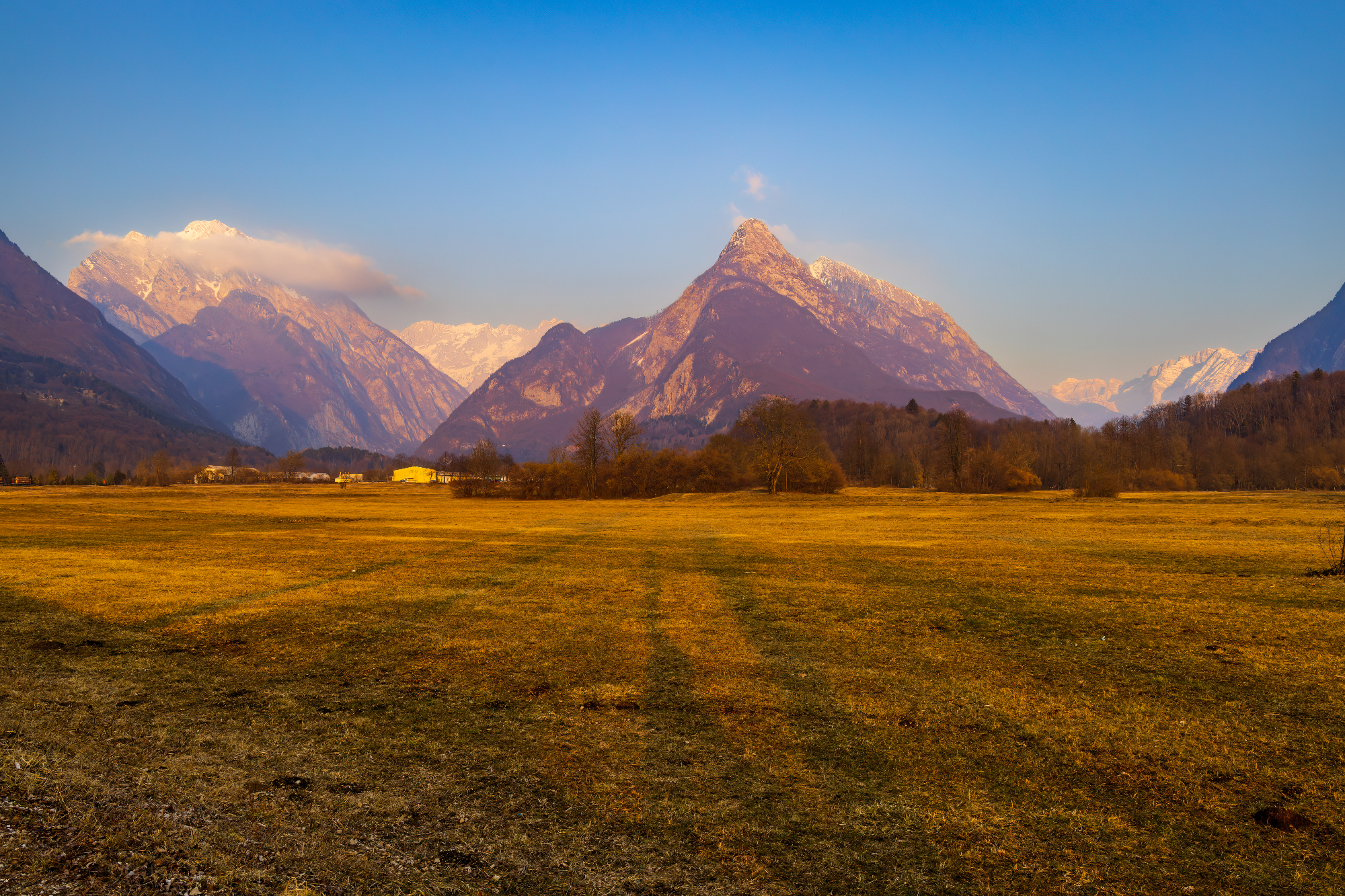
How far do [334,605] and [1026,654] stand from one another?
14645 millimetres

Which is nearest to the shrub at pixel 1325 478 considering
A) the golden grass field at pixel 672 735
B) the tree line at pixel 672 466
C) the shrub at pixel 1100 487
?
the shrub at pixel 1100 487

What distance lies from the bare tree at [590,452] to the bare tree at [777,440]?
73.2ft

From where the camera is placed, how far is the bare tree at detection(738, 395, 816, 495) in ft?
308

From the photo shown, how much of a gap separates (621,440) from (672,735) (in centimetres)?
9727

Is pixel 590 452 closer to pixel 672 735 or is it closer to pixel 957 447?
pixel 957 447

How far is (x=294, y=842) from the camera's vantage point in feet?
17.8

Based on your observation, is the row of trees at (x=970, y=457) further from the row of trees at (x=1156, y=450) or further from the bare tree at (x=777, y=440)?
the row of trees at (x=1156, y=450)

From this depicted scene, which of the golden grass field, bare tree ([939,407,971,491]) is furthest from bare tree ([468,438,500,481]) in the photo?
the golden grass field

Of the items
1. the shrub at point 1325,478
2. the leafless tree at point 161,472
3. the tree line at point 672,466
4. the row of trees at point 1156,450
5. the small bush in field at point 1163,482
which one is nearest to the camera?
the tree line at point 672,466

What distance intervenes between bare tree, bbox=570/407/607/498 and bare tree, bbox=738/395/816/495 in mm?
22297

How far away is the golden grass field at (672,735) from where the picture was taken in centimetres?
520

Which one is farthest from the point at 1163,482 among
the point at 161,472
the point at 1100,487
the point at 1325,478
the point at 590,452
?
the point at 161,472

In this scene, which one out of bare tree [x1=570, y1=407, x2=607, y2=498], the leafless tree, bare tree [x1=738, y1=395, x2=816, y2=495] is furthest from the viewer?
the leafless tree

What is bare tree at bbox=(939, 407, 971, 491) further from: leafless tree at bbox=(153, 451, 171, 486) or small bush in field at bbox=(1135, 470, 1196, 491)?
leafless tree at bbox=(153, 451, 171, 486)
